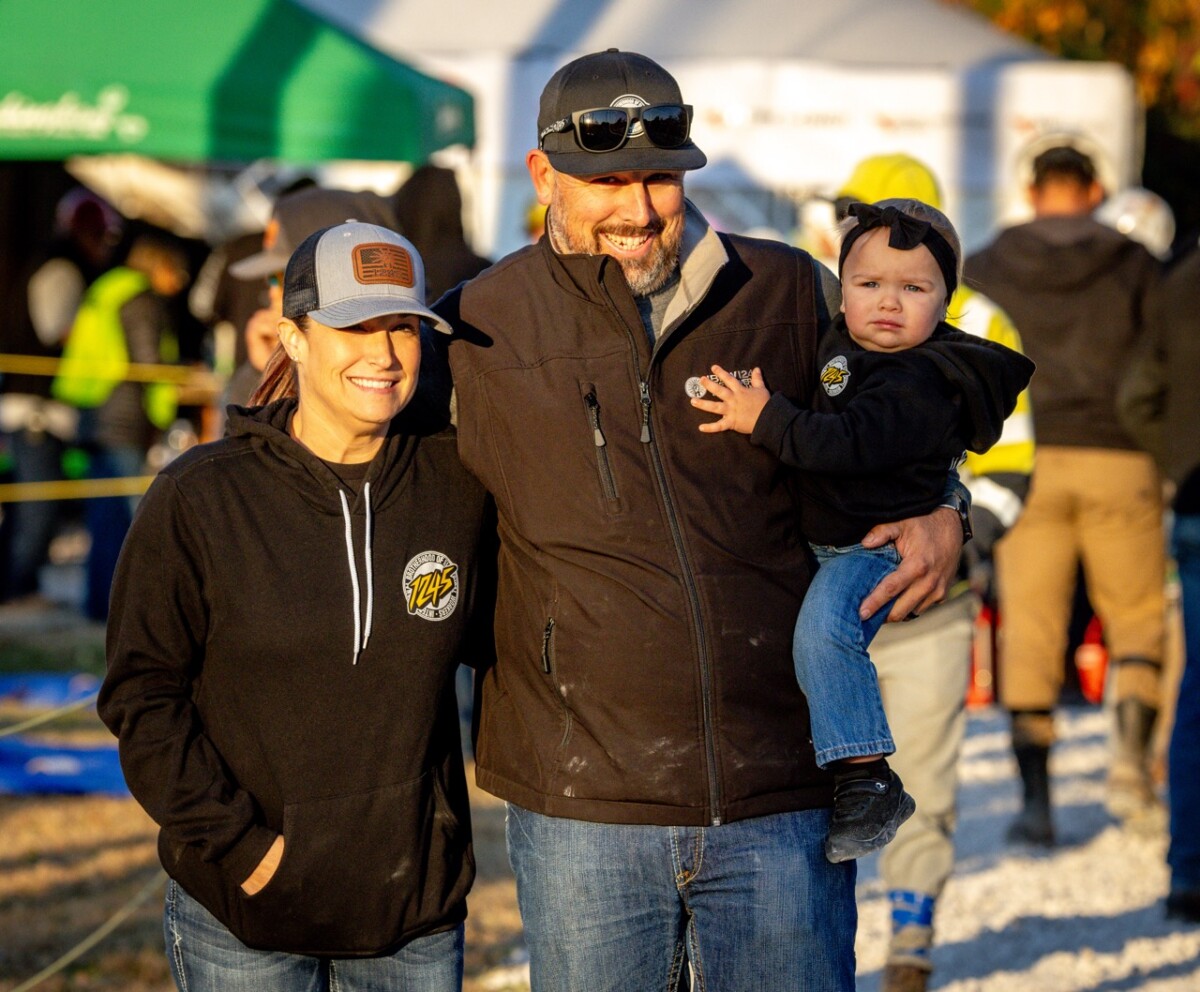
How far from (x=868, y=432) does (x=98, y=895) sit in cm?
→ 406

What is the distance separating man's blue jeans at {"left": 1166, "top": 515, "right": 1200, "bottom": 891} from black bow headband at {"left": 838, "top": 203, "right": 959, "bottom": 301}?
3029mm

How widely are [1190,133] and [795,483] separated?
692 inches

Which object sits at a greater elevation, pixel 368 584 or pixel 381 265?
pixel 381 265

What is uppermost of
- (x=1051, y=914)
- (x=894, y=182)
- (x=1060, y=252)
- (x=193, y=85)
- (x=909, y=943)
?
(x=193, y=85)

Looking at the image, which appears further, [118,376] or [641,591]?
[118,376]

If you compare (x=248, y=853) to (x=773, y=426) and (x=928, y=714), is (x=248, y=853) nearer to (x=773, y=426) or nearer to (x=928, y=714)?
(x=773, y=426)

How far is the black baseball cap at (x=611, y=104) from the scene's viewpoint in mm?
2988

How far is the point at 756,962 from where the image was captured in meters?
2.96

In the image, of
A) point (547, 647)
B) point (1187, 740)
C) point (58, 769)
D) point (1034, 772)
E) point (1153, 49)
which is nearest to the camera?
point (547, 647)

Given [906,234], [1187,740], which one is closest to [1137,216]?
[1187,740]

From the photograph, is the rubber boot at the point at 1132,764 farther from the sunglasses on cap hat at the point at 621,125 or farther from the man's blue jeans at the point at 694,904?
the sunglasses on cap hat at the point at 621,125

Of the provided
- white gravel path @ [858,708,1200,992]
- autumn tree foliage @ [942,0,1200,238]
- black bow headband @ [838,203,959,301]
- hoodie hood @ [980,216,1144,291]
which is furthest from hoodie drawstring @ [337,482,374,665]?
autumn tree foliage @ [942,0,1200,238]

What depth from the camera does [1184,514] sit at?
19.5 ft

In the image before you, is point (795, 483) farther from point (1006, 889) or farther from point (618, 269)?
point (1006, 889)
